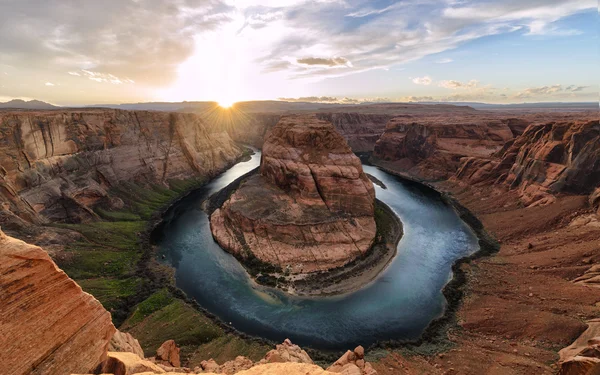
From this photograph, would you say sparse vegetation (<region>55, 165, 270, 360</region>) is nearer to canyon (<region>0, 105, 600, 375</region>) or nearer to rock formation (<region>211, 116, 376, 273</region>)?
canyon (<region>0, 105, 600, 375</region>)

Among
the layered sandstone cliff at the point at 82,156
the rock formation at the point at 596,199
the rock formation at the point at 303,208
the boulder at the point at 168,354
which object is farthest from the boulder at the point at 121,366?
the rock formation at the point at 596,199

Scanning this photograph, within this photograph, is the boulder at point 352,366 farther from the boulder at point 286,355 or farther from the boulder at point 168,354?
the boulder at point 168,354

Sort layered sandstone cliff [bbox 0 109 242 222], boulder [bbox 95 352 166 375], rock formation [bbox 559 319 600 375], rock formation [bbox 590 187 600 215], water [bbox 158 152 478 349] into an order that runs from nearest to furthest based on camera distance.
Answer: boulder [bbox 95 352 166 375] → rock formation [bbox 559 319 600 375] → water [bbox 158 152 478 349] → rock formation [bbox 590 187 600 215] → layered sandstone cliff [bbox 0 109 242 222]

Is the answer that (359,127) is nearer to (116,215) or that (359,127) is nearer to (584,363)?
(116,215)

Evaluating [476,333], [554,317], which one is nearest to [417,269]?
[476,333]

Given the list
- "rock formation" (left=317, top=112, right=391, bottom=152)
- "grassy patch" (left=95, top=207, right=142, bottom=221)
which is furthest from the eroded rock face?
"rock formation" (left=317, top=112, right=391, bottom=152)
